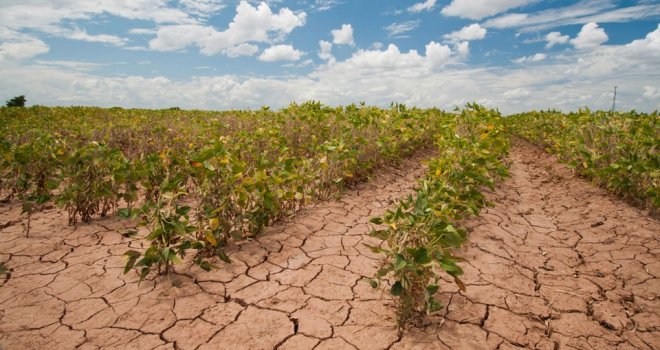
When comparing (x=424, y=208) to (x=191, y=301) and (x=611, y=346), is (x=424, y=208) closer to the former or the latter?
(x=611, y=346)

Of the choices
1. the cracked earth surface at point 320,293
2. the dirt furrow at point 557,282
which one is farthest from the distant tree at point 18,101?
the dirt furrow at point 557,282

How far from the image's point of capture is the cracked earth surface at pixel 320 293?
199cm

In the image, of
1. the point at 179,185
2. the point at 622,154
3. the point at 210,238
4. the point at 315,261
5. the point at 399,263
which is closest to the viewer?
the point at 399,263

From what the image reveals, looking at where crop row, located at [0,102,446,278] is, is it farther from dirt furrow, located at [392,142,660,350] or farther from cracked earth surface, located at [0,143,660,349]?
dirt furrow, located at [392,142,660,350]

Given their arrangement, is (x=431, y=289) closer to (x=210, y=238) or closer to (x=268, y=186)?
(x=210, y=238)

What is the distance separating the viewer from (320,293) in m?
2.40

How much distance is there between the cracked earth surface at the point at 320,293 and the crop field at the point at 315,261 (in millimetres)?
12

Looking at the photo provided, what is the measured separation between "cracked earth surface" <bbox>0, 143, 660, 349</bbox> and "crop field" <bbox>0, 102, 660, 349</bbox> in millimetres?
12

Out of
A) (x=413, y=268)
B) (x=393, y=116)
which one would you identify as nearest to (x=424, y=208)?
(x=413, y=268)

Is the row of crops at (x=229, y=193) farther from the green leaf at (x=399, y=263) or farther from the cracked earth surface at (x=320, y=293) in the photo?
the cracked earth surface at (x=320, y=293)

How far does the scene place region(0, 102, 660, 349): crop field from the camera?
6.51 ft

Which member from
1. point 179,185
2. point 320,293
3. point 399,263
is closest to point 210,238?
point 320,293

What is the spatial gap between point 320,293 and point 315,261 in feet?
1.52

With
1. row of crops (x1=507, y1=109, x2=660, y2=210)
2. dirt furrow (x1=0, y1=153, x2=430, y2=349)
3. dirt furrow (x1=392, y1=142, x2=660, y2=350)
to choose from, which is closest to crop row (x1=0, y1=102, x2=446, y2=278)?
dirt furrow (x1=0, y1=153, x2=430, y2=349)
